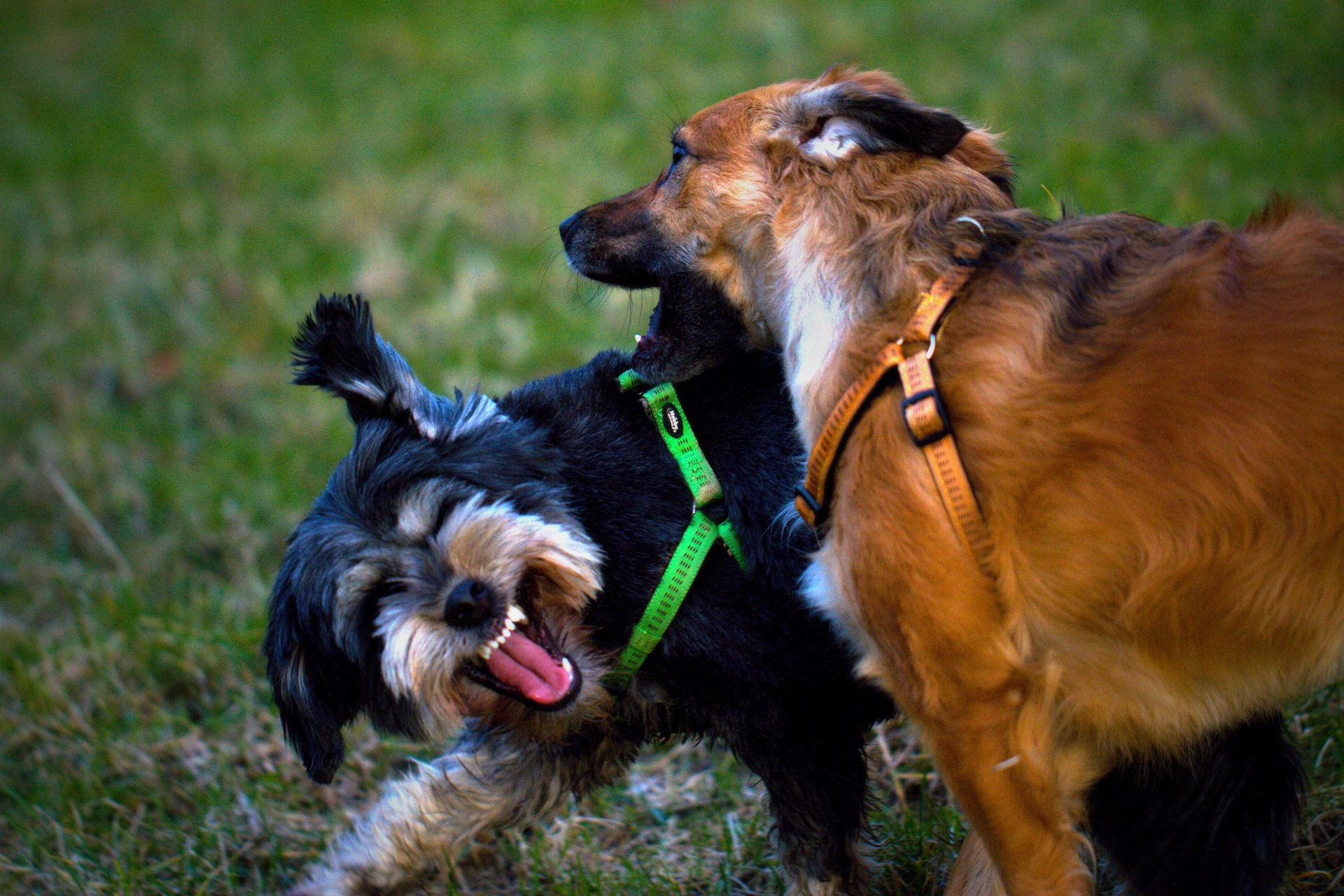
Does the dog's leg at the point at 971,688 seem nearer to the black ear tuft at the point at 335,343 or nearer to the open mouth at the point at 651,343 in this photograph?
the open mouth at the point at 651,343

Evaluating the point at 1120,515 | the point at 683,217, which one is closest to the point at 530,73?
the point at 683,217

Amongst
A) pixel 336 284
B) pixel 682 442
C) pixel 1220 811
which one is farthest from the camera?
pixel 336 284

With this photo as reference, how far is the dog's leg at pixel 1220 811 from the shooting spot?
230 cm

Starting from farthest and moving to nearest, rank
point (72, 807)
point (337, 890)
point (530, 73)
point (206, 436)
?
1. point (530, 73)
2. point (206, 436)
3. point (72, 807)
4. point (337, 890)

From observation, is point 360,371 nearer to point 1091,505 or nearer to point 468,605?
point 468,605

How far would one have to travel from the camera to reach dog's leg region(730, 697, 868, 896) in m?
2.58

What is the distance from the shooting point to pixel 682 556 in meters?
2.58

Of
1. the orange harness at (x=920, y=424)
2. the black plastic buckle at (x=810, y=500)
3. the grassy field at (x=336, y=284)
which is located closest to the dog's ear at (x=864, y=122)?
the orange harness at (x=920, y=424)

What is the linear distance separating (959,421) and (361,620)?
135cm

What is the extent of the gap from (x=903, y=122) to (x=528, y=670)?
1.43m

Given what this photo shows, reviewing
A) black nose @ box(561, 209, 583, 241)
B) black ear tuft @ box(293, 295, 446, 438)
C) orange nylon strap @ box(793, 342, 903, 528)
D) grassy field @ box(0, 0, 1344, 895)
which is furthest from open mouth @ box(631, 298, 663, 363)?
grassy field @ box(0, 0, 1344, 895)

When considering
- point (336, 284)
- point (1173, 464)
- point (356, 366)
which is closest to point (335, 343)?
point (356, 366)

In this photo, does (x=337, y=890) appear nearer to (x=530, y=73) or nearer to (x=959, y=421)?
(x=959, y=421)

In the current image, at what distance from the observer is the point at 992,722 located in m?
2.04
